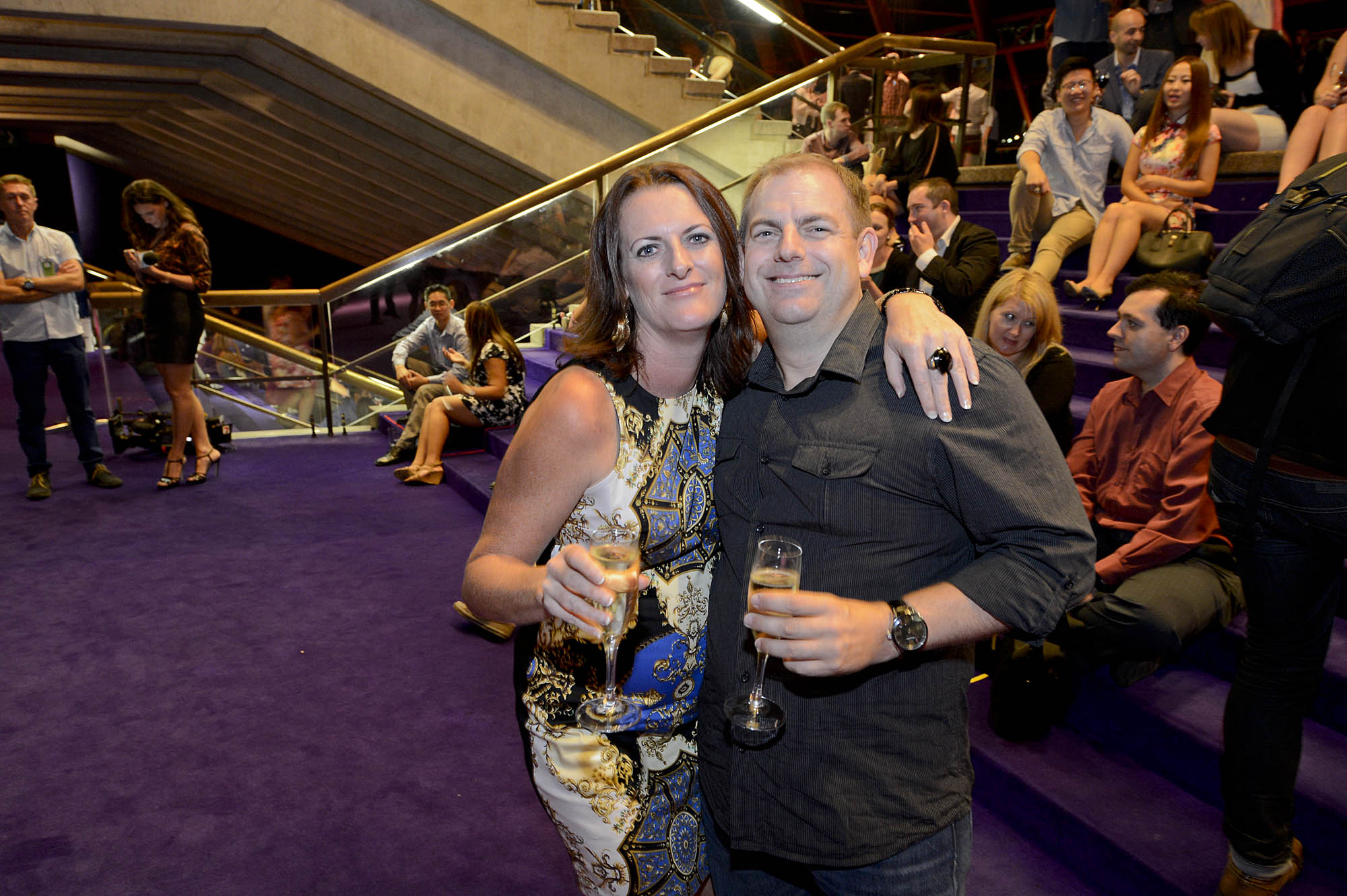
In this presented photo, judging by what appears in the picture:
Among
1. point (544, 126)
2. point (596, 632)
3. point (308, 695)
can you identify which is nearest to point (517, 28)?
point (544, 126)

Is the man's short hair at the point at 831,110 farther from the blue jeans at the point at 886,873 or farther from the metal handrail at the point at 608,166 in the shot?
the blue jeans at the point at 886,873

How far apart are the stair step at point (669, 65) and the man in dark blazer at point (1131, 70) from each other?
467 centimetres

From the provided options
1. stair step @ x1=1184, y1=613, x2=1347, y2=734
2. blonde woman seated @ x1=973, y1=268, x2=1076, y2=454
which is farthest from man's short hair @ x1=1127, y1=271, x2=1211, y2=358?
stair step @ x1=1184, y1=613, x2=1347, y2=734

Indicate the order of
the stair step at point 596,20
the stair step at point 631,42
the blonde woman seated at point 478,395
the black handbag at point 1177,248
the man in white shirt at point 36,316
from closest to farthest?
the black handbag at point 1177,248, the man in white shirt at point 36,316, the blonde woman seated at point 478,395, the stair step at point 596,20, the stair step at point 631,42

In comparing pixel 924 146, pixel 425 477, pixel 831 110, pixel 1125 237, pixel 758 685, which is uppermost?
pixel 831 110

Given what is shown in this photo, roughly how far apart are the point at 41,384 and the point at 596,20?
631cm

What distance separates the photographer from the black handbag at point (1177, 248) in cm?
420

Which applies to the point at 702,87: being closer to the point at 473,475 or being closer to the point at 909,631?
the point at 473,475

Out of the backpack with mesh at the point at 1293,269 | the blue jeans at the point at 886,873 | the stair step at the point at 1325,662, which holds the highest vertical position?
the backpack with mesh at the point at 1293,269

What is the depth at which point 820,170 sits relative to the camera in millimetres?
1391

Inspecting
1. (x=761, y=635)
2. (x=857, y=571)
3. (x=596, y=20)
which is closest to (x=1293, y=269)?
(x=857, y=571)

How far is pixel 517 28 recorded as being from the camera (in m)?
8.54

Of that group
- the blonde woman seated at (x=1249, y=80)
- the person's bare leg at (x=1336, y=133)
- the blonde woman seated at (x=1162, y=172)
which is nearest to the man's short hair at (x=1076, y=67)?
the blonde woman seated at (x=1162, y=172)

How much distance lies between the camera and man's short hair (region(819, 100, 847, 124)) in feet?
24.0
